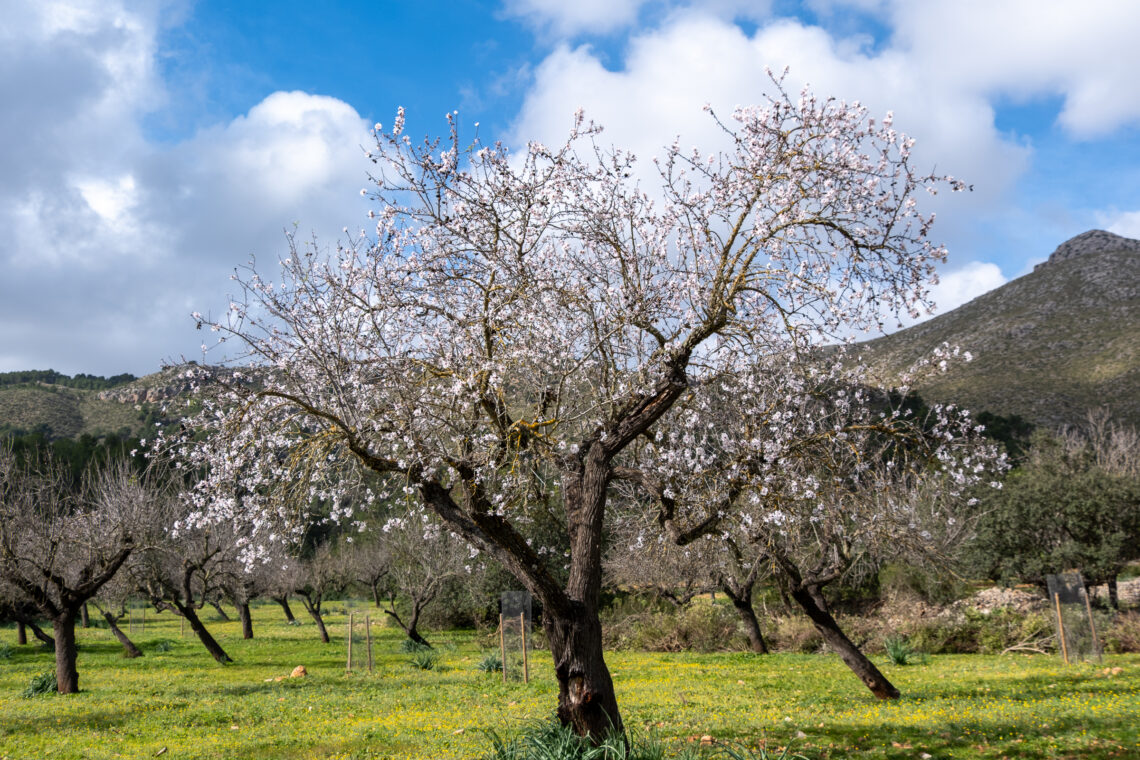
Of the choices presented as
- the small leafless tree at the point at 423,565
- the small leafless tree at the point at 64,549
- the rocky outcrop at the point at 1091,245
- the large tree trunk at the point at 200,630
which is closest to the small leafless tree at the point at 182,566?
the large tree trunk at the point at 200,630

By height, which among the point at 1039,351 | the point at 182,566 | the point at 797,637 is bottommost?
the point at 797,637

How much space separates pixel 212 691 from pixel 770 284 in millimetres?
15384

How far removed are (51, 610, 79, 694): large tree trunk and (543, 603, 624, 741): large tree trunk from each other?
1427 cm

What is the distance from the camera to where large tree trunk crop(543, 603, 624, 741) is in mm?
7078

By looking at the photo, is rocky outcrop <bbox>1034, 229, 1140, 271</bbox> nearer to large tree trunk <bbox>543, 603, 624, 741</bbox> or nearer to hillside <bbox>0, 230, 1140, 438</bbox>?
hillside <bbox>0, 230, 1140, 438</bbox>

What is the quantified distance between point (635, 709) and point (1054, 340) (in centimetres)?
6120

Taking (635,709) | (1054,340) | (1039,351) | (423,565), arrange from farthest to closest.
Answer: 1. (1054,340)
2. (1039,351)
3. (423,565)
4. (635,709)

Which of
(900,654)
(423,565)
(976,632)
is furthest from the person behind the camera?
(423,565)

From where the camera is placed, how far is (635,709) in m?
12.1

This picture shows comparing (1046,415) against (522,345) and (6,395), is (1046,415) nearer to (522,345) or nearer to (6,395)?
(522,345)

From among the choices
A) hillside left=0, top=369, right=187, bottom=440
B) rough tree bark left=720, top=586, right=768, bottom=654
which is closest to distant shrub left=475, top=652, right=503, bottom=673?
rough tree bark left=720, top=586, right=768, bottom=654

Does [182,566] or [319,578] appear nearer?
[182,566]

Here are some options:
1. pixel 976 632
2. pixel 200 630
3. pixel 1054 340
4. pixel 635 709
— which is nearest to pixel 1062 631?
pixel 976 632

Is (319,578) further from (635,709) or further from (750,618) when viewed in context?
(635,709)
